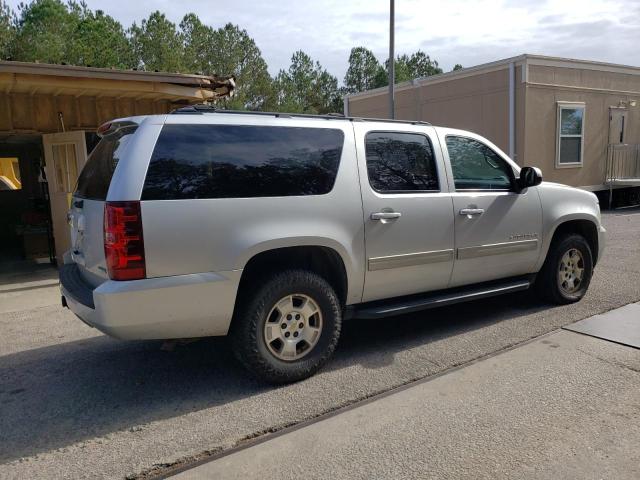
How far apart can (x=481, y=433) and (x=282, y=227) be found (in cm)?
185

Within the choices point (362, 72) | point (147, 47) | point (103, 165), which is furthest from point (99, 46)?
point (103, 165)

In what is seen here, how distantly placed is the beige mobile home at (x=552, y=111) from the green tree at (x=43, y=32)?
53.6ft

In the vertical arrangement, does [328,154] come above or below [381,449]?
above

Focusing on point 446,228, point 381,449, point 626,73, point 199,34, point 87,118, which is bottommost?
point 381,449

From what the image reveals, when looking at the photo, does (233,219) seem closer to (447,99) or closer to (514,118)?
(514,118)

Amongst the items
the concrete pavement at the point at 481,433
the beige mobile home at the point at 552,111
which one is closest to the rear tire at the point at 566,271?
the concrete pavement at the point at 481,433

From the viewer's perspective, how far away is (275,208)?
12.3 feet

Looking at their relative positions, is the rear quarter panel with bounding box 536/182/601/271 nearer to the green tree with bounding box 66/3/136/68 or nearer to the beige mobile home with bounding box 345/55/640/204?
the beige mobile home with bounding box 345/55/640/204

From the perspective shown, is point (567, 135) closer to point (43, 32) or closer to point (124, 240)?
point (124, 240)

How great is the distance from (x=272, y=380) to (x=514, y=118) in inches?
505

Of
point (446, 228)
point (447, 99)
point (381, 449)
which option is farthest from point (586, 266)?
point (447, 99)

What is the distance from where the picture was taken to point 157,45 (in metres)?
29.7

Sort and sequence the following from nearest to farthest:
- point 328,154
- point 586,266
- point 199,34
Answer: point 328,154 < point 586,266 < point 199,34

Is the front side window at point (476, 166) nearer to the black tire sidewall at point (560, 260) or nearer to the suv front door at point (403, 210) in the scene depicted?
the suv front door at point (403, 210)
